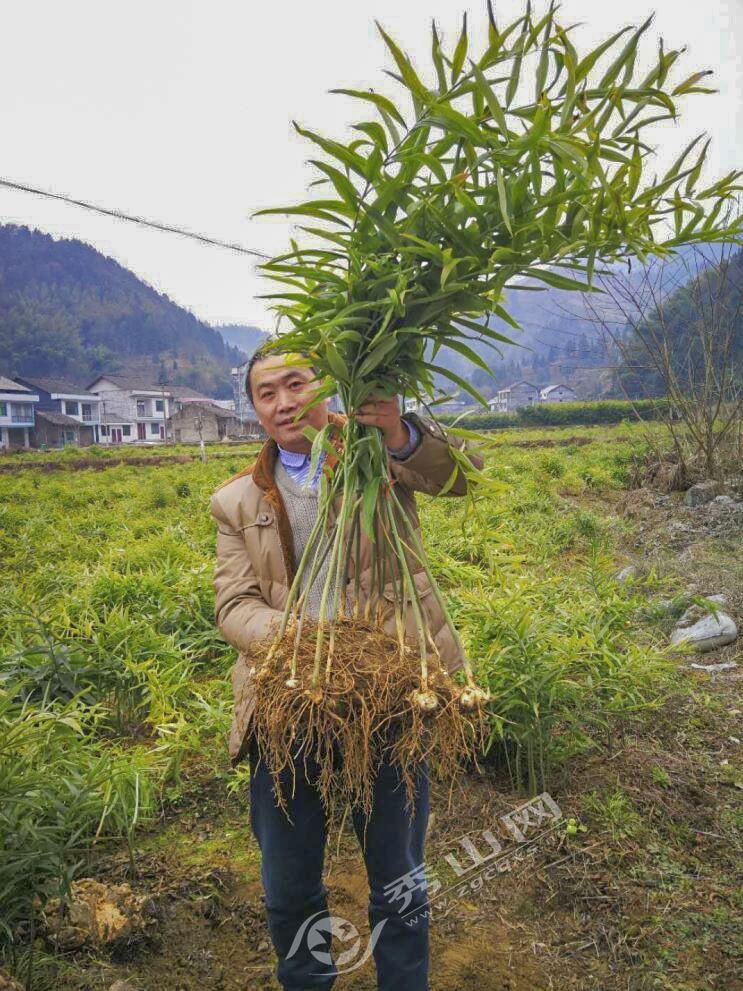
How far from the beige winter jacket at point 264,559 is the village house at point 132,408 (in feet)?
127

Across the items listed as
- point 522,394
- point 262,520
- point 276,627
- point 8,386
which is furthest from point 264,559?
point 522,394

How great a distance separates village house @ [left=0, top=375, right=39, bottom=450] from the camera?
18906mm

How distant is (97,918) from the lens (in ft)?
6.17

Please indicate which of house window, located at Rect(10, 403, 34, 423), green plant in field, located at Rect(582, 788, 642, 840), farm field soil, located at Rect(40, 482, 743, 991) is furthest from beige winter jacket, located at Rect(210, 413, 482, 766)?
house window, located at Rect(10, 403, 34, 423)

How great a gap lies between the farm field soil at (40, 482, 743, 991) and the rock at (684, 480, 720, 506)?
5492 millimetres

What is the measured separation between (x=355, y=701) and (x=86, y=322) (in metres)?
47.1

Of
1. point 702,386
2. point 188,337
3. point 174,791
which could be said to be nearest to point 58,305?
point 188,337

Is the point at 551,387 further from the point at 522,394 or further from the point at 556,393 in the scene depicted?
the point at 522,394

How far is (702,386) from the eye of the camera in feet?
27.2

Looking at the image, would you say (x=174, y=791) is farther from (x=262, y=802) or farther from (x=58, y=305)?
(x=58, y=305)

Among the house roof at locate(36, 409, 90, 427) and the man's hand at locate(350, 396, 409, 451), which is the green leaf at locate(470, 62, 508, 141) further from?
the house roof at locate(36, 409, 90, 427)

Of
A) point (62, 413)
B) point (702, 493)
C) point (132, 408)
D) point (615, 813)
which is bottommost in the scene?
point (615, 813)

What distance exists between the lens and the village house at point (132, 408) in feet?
127

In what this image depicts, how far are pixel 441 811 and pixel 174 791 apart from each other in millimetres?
1046
